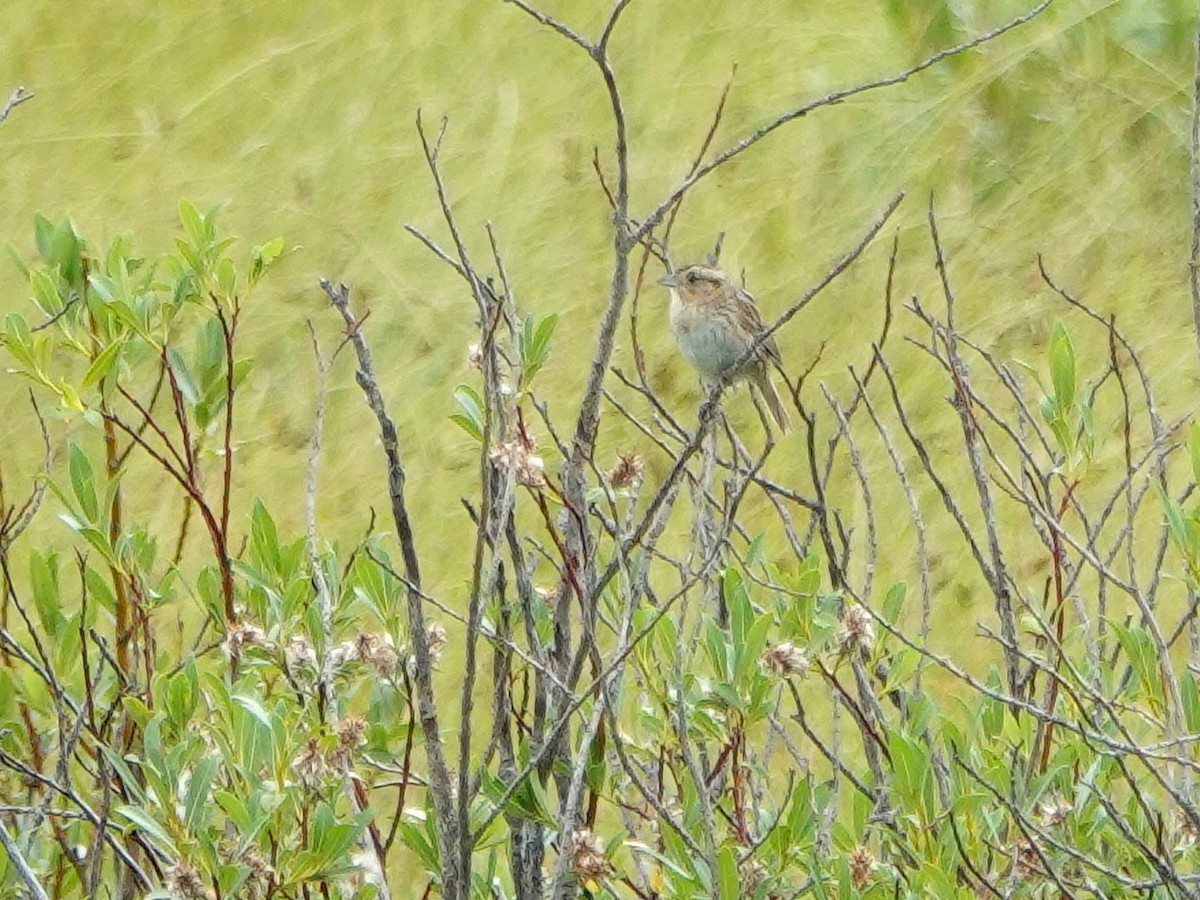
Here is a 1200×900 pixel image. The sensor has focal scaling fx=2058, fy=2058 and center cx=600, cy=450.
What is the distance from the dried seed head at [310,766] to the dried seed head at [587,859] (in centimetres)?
31

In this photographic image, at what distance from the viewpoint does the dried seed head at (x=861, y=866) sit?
8.37ft

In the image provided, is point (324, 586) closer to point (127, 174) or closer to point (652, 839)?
point (652, 839)

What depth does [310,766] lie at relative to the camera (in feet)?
7.88

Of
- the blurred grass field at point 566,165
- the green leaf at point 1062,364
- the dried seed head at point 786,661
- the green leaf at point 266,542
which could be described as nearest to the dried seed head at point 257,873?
the green leaf at point 266,542

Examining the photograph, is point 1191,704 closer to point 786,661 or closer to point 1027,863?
point 1027,863

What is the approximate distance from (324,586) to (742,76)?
668 cm

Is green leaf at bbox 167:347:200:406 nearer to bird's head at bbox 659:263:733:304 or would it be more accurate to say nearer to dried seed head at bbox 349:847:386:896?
dried seed head at bbox 349:847:386:896

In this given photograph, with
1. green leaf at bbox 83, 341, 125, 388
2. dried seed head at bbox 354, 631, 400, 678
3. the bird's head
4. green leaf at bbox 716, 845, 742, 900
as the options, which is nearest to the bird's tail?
the bird's head

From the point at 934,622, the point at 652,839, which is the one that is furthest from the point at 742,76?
the point at 652,839

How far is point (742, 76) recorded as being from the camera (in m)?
9.05

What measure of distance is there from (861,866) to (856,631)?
0.35 meters

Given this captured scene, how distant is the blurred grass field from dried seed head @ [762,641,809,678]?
468 centimetres

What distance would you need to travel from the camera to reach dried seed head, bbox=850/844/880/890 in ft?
8.37

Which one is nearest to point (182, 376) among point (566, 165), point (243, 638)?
point (243, 638)
